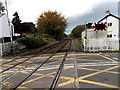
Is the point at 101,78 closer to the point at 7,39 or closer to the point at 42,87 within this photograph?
the point at 42,87

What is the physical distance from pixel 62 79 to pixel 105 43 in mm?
11108

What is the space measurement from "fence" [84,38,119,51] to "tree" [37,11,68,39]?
32.0 m

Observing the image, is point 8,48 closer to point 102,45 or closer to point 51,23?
point 102,45

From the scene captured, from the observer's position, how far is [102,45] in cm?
1581

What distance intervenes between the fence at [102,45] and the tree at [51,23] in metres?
32.0

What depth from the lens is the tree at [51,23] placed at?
47.5m

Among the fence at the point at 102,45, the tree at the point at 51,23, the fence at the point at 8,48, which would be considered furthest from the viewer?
the tree at the point at 51,23

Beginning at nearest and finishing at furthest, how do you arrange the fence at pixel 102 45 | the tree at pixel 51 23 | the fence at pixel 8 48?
the fence at pixel 8 48
the fence at pixel 102 45
the tree at pixel 51 23

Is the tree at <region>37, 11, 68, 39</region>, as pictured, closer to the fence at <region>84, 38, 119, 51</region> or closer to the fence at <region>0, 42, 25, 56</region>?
the fence at <region>0, 42, 25, 56</region>

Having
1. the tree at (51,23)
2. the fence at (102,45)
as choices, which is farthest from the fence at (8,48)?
the tree at (51,23)

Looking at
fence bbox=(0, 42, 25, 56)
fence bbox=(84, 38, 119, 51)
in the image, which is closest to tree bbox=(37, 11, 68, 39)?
fence bbox=(0, 42, 25, 56)

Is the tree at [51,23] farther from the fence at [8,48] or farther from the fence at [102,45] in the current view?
the fence at [102,45]

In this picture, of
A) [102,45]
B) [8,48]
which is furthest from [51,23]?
[102,45]

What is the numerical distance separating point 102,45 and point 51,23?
33.6 metres
